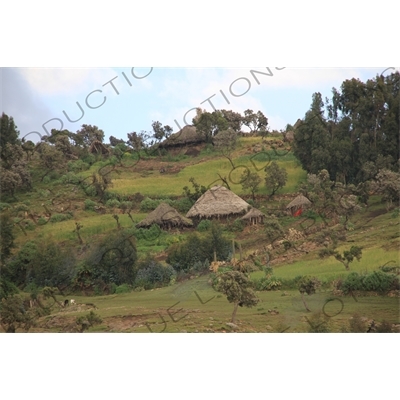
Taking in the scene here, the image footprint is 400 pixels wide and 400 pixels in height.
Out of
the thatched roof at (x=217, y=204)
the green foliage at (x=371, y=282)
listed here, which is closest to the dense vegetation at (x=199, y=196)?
the green foliage at (x=371, y=282)

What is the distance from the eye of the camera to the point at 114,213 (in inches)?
557

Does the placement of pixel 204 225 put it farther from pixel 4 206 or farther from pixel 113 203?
pixel 4 206

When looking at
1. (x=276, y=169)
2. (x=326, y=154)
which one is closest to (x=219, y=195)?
(x=276, y=169)

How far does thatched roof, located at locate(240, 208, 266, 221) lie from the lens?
14156 mm

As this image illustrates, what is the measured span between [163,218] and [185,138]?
157 cm

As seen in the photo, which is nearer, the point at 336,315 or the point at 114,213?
the point at 336,315

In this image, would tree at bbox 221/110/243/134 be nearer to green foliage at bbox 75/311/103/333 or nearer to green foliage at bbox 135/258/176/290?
green foliage at bbox 135/258/176/290

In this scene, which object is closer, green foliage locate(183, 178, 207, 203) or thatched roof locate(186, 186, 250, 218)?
thatched roof locate(186, 186, 250, 218)

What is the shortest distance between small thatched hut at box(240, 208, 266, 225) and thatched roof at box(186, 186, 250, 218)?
117 mm

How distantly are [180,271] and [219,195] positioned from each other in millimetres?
1573

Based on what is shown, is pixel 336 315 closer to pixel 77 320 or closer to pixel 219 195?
pixel 219 195

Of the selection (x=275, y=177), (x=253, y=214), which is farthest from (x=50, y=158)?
(x=275, y=177)

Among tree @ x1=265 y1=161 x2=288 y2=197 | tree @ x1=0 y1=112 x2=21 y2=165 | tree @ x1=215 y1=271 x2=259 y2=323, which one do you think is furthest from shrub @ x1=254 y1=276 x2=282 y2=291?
tree @ x1=0 y1=112 x2=21 y2=165

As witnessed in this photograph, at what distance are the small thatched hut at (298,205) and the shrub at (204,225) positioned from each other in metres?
1.51
